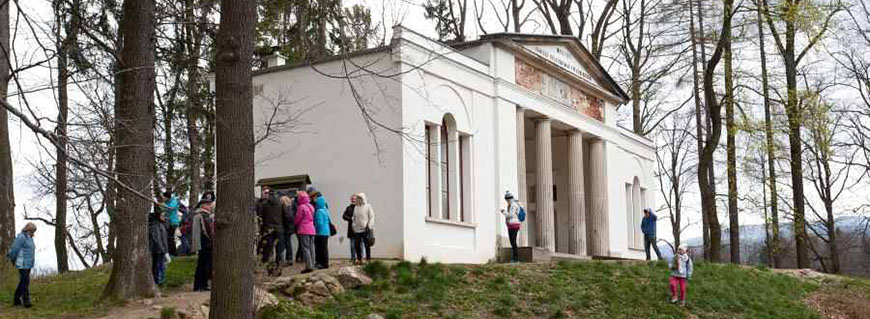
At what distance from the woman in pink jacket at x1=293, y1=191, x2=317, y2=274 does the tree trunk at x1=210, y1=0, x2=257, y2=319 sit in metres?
6.05

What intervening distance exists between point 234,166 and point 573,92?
19001mm

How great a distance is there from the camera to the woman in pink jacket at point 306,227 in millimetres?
17719

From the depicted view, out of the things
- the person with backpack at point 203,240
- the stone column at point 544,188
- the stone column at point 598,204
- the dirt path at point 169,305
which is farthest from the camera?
the stone column at point 598,204

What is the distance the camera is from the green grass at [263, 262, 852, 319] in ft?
53.0

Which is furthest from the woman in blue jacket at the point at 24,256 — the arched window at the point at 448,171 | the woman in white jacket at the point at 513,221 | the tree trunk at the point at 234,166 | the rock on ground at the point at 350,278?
the woman in white jacket at the point at 513,221

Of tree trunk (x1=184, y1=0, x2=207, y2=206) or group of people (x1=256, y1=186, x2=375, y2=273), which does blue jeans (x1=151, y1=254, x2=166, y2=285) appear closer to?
tree trunk (x1=184, y1=0, x2=207, y2=206)

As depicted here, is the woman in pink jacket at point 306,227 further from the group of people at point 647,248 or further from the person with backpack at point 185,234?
the group of people at point 647,248

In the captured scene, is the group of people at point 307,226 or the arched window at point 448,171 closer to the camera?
the group of people at point 307,226

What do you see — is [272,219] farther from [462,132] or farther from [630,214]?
[630,214]

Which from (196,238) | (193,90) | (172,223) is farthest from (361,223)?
(193,90)

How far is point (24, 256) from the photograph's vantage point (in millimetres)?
15422

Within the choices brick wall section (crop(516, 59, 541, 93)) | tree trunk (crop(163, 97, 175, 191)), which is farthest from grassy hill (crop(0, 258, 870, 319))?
brick wall section (crop(516, 59, 541, 93))

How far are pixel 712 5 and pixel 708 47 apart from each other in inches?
109

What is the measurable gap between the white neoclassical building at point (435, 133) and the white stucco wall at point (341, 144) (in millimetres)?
27
